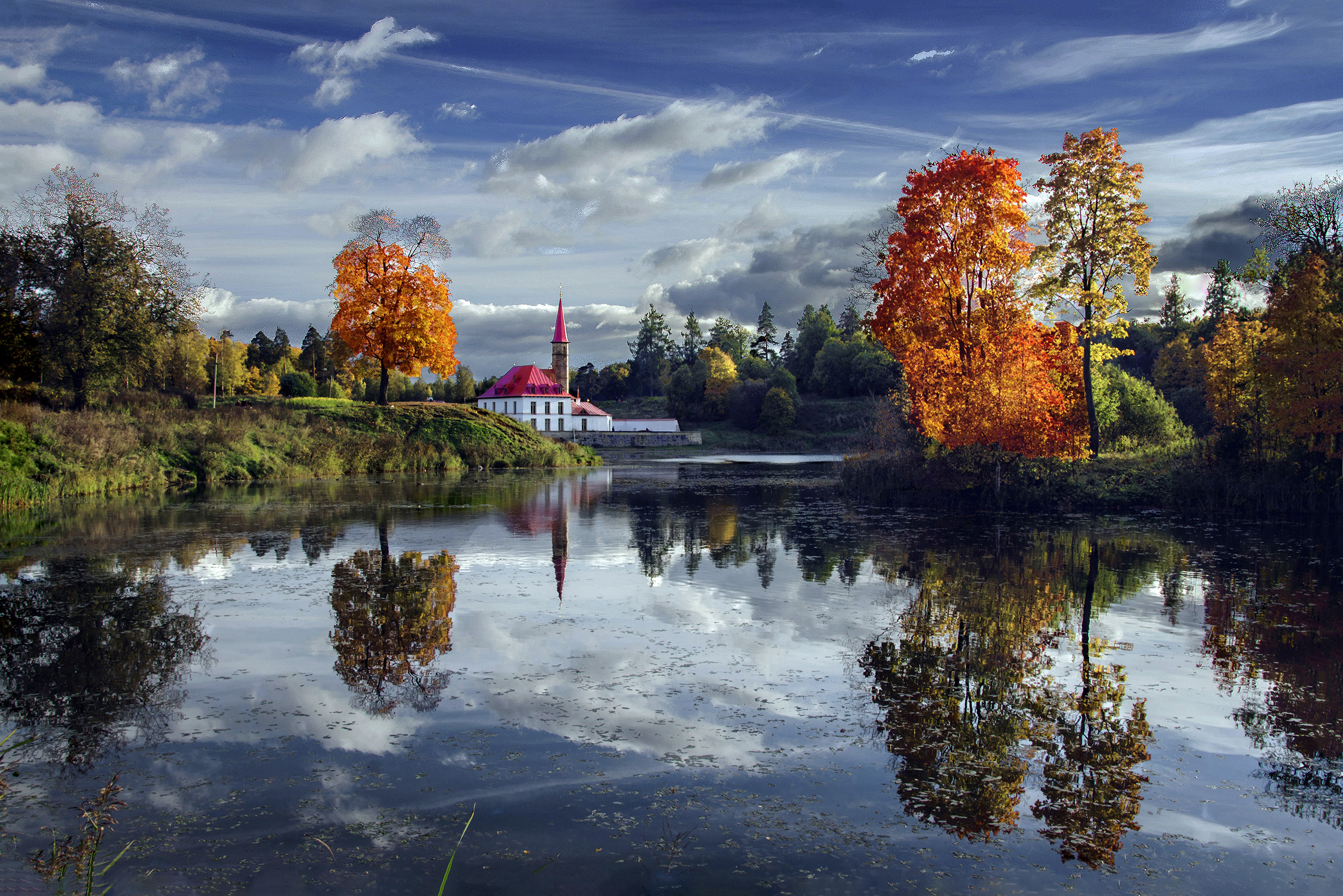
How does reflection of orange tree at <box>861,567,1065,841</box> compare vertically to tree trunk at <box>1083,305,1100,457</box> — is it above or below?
below

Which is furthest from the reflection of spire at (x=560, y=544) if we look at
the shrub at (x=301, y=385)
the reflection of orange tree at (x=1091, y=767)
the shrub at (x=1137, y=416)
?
the shrub at (x=301, y=385)

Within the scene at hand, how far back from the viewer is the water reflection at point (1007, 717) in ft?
20.1

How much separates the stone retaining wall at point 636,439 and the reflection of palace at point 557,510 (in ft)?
174

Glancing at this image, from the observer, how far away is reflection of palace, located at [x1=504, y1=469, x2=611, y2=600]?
18547mm

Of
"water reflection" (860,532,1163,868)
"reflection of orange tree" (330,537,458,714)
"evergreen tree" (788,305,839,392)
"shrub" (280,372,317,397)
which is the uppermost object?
"evergreen tree" (788,305,839,392)

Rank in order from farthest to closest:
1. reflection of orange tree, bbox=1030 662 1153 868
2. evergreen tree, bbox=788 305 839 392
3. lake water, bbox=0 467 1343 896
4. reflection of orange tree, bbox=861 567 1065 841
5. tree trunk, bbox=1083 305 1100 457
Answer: evergreen tree, bbox=788 305 839 392 → tree trunk, bbox=1083 305 1100 457 → reflection of orange tree, bbox=861 567 1065 841 → reflection of orange tree, bbox=1030 662 1153 868 → lake water, bbox=0 467 1343 896

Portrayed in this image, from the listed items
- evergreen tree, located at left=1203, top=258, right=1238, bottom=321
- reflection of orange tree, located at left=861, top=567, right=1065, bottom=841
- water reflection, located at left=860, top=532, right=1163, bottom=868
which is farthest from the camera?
evergreen tree, located at left=1203, top=258, right=1238, bottom=321

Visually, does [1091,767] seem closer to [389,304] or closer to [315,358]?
[389,304]

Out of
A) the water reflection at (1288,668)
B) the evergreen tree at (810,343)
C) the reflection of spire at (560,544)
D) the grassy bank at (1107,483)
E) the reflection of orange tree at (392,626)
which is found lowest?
the water reflection at (1288,668)

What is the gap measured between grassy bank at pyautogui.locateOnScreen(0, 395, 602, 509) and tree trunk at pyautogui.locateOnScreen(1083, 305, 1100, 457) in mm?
32990

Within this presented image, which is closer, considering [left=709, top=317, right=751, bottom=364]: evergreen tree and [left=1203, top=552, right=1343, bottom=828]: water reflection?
[left=1203, top=552, right=1343, bottom=828]: water reflection

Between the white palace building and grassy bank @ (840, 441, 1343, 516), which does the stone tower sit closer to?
the white palace building

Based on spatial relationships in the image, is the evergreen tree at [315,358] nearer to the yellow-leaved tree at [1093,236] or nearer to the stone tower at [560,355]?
the stone tower at [560,355]

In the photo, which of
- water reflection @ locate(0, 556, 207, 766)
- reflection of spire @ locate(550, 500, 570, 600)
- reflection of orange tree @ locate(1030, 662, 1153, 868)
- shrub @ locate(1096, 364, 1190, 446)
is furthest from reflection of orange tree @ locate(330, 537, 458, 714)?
shrub @ locate(1096, 364, 1190, 446)
